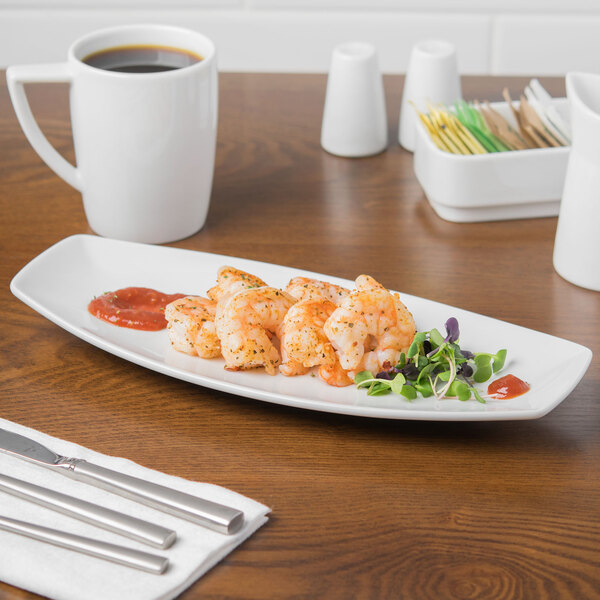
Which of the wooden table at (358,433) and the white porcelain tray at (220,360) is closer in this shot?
the wooden table at (358,433)

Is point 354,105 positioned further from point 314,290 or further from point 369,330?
point 369,330

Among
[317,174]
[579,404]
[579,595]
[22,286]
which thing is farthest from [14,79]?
[579,595]

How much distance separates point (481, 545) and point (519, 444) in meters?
0.17

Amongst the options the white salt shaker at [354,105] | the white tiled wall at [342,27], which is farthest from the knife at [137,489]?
the white tiled wall at [342,27]

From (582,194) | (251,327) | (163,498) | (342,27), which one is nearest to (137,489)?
(163,498)

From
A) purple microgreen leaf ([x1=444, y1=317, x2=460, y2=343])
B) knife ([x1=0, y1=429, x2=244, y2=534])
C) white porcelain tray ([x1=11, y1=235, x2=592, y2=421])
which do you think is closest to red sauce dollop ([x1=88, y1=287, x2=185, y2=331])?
white porcelain tray ([x1=11, y1=235, x2=592, y2=421])

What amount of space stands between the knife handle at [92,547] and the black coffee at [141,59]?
0.79 metres

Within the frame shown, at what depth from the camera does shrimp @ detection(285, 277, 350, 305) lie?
3.59ft

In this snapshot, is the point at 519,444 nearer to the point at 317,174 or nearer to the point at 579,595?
→ the point at 579,595

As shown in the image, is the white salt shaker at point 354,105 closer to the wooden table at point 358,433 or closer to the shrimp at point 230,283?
the wooden table at point 358,433

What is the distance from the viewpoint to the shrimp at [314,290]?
109cm

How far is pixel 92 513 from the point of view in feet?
2.73

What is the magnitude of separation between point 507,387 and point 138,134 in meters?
0.66

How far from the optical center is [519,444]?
0.98m
